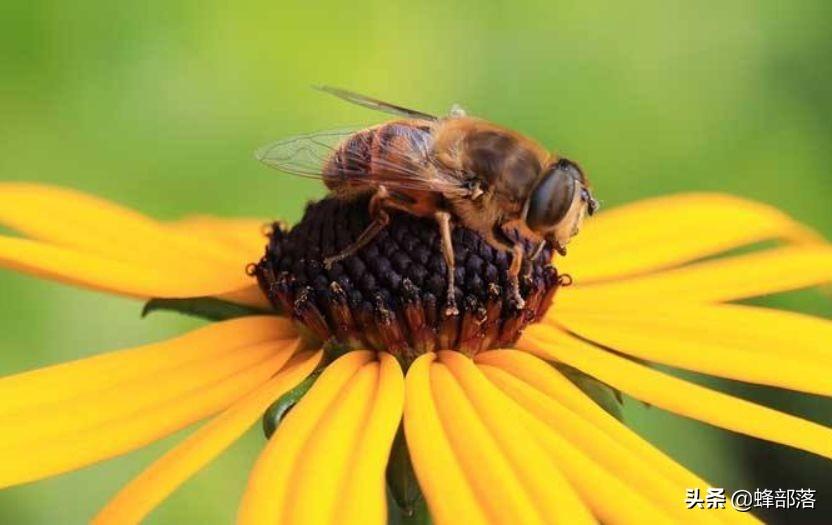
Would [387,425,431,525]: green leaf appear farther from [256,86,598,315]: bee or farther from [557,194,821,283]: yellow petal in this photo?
[557,194,821,283]: yellow petal

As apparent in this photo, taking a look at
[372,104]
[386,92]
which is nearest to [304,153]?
[372,104]

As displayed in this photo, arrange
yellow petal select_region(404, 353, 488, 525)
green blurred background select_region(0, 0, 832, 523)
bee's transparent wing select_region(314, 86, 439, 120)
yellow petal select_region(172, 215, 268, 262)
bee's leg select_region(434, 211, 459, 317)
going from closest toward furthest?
yellow petal select_region(404, 353, 488, 525) → bee's leg select_region(434, 211, 459, 317) → bee's transparent wing select_region(314, 86, 439, 120) → yellow petal select_region(172, 215, 268, 262) → green blurred background select_region(0, 0, 832, 523)

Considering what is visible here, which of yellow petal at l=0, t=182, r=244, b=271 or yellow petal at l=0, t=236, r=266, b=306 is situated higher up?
yellow petal at l=0, t=236, r=266, b=306

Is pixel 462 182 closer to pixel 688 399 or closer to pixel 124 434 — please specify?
pixel 688 399

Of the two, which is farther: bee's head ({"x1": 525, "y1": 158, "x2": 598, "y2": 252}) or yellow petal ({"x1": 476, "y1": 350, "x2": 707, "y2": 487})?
bee's head ({"x1": 525, "y1": 158, "x2": 598, "y2": 252})

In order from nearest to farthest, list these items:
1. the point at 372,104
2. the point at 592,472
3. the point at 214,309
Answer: the point at 592,472 → the point at 214,309 → the point at 372,104

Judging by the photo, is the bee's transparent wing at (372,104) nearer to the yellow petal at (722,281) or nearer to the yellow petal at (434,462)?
the yellow petal at (722,281)

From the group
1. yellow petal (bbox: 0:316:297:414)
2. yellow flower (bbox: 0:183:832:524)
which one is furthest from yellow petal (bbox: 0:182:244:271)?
yellow petal (bbox: 0:316:297:414)

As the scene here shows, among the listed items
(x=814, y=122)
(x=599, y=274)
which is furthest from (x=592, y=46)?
(x=599, y=274)
